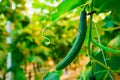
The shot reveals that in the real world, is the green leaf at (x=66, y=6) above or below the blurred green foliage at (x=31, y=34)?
below

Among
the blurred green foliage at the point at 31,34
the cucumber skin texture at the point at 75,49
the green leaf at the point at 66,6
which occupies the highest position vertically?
the blurred green foliage at the point at 31,34

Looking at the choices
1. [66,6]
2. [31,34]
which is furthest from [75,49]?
[31,34]

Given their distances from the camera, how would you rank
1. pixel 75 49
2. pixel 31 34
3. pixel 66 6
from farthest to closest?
pixel 31 34 → pixel 66 6 → pixel 75 49

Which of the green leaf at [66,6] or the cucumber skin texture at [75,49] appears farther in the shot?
the green leaf at [66,6]

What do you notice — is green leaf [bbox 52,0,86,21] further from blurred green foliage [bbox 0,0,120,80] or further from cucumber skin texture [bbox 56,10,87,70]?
blurred green foliage [bbox 0,0,120,80]

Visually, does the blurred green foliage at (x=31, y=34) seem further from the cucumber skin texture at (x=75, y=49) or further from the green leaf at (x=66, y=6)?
the cucumber skin texture at (x=75, y=49)

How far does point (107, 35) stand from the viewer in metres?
1.30

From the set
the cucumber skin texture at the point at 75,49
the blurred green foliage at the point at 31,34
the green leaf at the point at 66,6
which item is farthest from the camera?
the blurred green foliage at the point at 31,34

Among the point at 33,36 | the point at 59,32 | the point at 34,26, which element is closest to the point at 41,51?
the point at 33,36

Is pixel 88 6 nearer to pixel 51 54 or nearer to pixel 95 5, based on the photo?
pixel 95 5

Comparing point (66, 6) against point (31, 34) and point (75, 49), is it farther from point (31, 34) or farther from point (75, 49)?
point (31, 34)

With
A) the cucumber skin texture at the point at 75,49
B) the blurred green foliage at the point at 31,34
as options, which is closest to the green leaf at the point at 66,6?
the cucumber skin texture at the point at 75,49

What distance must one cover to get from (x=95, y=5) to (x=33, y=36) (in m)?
2.04

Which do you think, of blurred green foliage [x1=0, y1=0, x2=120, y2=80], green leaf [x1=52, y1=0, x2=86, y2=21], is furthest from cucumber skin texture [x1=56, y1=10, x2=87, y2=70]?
blurred green foliage [x1=0, y1=0, x2=120, y2=80]
